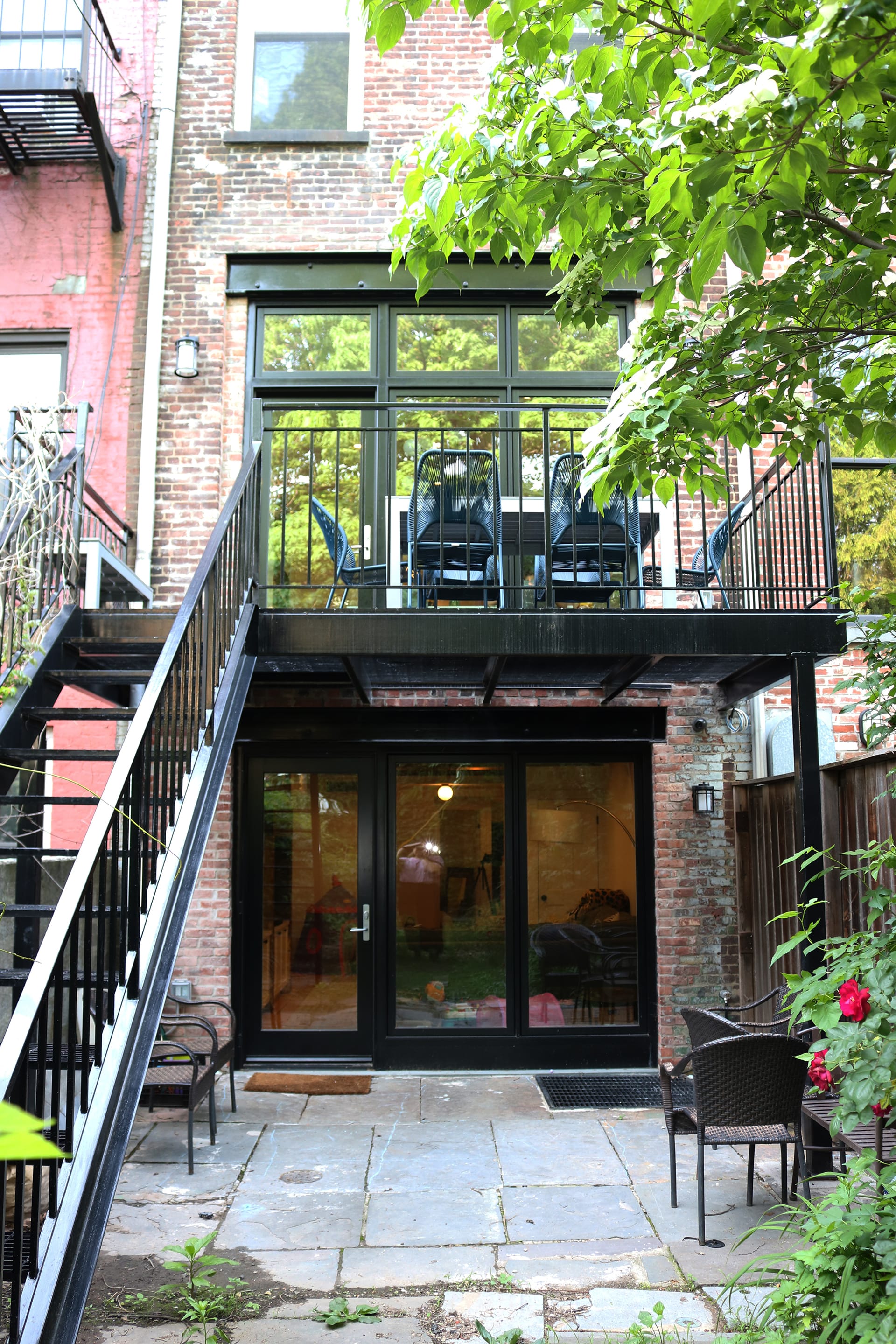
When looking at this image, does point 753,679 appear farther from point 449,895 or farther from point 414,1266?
point 414,1266

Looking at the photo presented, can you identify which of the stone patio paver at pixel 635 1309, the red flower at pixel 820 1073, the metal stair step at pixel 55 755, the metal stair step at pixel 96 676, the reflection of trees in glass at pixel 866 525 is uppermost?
the reflection of trees in glass at pixel 866 525

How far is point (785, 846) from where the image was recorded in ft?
20.1

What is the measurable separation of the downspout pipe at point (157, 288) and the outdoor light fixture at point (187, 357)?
0.21m

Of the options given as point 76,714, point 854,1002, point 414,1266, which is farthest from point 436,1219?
point 76,714

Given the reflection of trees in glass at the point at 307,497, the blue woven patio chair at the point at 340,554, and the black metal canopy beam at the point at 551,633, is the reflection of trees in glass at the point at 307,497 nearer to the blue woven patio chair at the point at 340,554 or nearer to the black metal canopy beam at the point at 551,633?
the blue woven patio chair at the point at 340,554

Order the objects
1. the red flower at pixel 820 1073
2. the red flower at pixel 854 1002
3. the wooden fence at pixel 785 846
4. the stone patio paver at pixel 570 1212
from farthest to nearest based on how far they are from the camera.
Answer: the wooden fence at pixel 785 846 < the stone patio paver at pixel 570 1212 < the red flower at pixel 820 1073 < the red flower at pixel 854 1002

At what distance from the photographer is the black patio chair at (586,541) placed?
537 cm

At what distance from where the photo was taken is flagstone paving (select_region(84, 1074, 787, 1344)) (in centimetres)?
353

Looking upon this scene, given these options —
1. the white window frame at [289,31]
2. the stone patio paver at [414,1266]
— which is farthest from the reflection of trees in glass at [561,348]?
the stone patio paver at [414,1266]

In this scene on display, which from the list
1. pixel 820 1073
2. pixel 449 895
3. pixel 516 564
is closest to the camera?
pixel 820 1073

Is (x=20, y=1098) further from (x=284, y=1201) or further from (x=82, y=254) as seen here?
(x=82, y=254)

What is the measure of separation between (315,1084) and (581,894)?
216cm

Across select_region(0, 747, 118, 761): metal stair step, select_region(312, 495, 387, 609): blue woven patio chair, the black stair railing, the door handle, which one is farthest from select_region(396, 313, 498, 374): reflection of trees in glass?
select_region(0, 747, 118, 761): metal stair step

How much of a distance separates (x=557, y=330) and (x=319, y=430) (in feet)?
9.64
